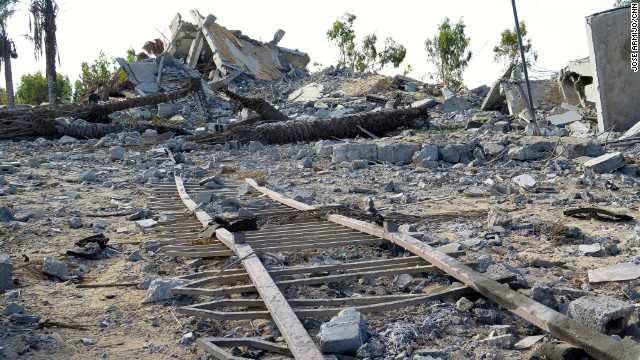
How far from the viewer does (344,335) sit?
284 cm

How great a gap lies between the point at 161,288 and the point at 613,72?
12.2 meters

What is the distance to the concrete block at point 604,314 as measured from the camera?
288 cm

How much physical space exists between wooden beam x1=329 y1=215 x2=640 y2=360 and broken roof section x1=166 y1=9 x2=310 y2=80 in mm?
23030

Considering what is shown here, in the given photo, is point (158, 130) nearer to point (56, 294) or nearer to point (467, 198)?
point (467, 198)

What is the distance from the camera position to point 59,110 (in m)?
18.2

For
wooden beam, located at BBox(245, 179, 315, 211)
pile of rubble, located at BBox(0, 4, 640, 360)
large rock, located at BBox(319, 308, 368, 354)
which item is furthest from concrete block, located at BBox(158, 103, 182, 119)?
large rock, located at BBox(319, 308, 368, 354)

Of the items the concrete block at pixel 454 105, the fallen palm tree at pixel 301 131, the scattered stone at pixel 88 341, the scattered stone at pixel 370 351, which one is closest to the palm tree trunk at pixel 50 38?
the fallen palm tree at pixel 301 131

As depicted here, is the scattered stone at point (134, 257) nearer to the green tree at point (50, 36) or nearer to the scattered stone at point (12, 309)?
the scattered stone at point (12, 309)

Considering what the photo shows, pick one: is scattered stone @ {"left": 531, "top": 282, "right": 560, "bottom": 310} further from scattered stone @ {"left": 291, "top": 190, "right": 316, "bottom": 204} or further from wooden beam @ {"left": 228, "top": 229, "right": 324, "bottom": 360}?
scattered stone @ {"left": 291, "top": 190, "right": 316, "bottom": 204}

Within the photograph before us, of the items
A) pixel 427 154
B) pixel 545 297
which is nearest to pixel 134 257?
pixel 545 297

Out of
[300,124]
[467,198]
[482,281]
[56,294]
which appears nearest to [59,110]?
[300,124]

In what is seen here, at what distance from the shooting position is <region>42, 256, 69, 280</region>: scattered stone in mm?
4375

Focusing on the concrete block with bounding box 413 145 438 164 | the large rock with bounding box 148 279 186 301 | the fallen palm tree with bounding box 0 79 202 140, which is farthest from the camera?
the fallen palm tree with bounding box 0 79 202 140

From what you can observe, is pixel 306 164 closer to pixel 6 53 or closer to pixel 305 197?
pixel 305 197
